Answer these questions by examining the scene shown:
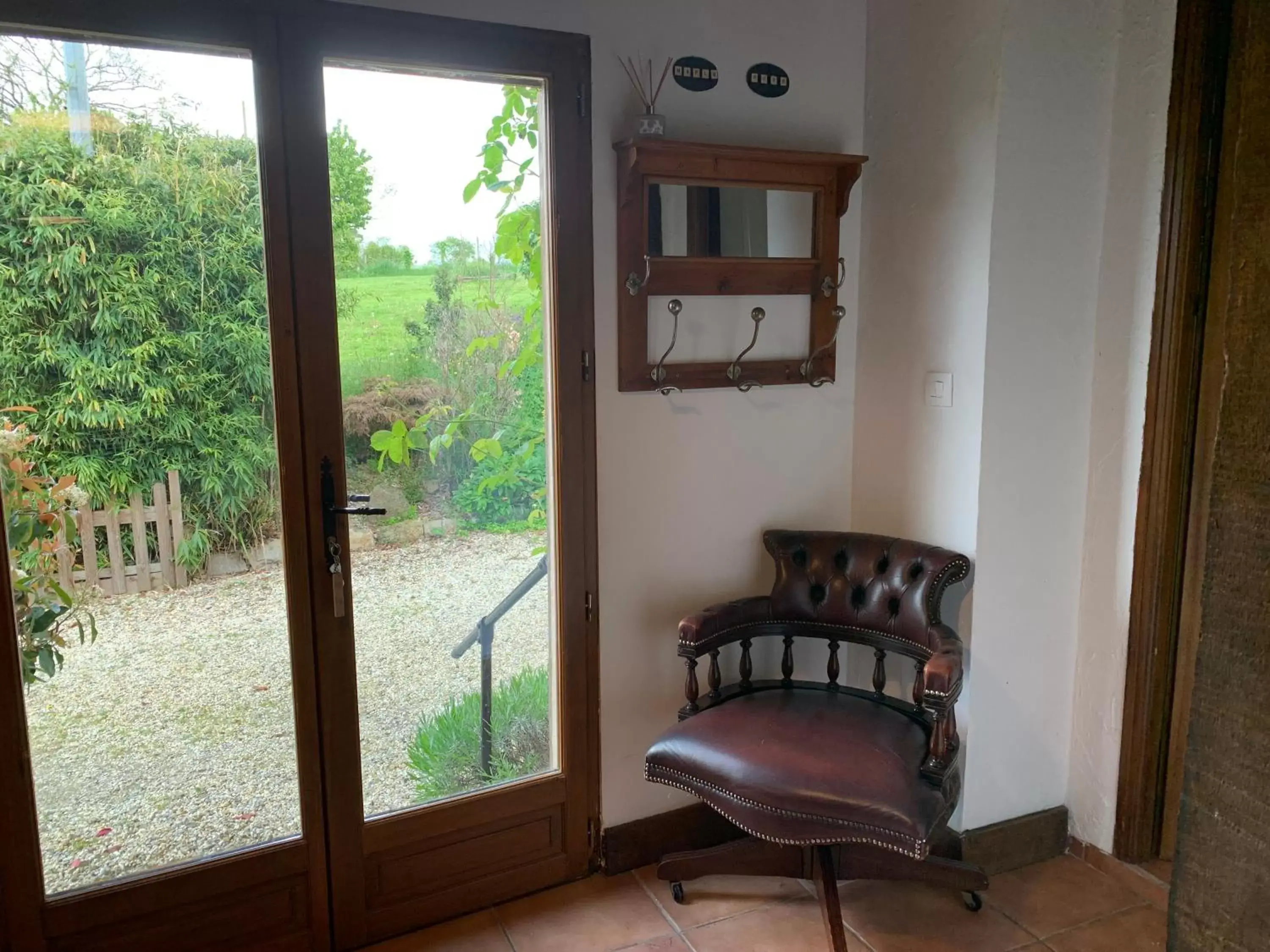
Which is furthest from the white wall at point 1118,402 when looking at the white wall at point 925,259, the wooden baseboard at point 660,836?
the wooden baseboard at point 660,836

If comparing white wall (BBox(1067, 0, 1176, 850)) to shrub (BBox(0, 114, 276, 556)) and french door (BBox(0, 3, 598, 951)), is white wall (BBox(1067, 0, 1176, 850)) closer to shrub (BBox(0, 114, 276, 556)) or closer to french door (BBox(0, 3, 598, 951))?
french door (BBox(0, 3, 598, 951))

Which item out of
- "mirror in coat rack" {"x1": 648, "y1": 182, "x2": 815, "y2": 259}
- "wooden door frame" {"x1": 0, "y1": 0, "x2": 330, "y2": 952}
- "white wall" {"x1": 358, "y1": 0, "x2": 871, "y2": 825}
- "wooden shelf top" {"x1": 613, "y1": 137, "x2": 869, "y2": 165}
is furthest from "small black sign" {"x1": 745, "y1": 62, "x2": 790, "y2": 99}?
"wooden door frame" {"x1": 0, "y1": 0, "x2": 330, "y2": 952}

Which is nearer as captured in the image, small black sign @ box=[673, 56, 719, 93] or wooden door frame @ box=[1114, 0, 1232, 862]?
wooden door frame @ box=[1114, 0, 1232, 862]

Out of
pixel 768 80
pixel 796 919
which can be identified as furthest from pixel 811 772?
pixel 768 80

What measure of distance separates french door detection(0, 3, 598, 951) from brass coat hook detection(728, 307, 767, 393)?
408mm

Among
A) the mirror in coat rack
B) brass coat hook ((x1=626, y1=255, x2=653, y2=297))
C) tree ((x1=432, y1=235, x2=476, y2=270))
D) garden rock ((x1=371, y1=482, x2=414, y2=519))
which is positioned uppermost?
the mirror in coat rack

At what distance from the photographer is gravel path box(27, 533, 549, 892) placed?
1.91 metres

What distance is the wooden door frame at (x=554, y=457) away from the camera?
1951mm

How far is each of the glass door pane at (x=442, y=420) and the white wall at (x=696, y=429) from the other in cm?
18

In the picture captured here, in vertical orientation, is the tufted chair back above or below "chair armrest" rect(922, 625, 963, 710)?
above

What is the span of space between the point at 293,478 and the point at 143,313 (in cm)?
44

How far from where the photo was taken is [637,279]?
227 cm

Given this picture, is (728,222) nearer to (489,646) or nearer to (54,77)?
(489,646)

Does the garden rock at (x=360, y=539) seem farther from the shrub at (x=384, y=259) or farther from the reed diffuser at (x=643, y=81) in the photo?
the reed diffuser at (x=643, y=81)
